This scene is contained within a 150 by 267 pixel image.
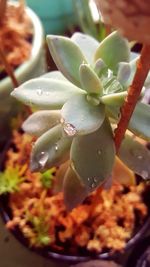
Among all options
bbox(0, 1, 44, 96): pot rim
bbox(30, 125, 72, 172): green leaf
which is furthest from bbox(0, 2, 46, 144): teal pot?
bbox(30, 125, 72, 172): green leaf

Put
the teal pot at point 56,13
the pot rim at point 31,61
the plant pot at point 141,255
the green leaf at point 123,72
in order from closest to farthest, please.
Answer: the green leaf at point 123,72 < the plant pot at point 141,255 < the pot rim at point 31,61 < the teal pot at point 56,13

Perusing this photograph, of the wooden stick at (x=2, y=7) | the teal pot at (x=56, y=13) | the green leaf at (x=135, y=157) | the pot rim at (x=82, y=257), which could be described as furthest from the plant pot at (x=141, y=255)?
the teal pot at (x=56, y=13)

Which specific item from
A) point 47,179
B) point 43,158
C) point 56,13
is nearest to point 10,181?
point 47,179

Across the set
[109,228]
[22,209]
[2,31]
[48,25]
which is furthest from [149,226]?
[48,25]

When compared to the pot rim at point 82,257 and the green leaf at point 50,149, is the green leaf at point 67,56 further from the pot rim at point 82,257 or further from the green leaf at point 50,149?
the pot rim at point 82,257

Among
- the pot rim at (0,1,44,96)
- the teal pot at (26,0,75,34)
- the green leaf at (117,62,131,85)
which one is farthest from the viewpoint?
the teal pot at (26,0,75,34)

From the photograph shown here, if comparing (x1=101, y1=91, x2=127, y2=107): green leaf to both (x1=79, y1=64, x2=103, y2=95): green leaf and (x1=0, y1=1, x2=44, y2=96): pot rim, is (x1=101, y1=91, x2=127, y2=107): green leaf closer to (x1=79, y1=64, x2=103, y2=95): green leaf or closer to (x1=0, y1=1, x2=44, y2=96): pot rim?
(x1=79, y1=64, x2=103, y2=95): green leaf

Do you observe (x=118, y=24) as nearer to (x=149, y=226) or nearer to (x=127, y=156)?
(x=127, y=156)
